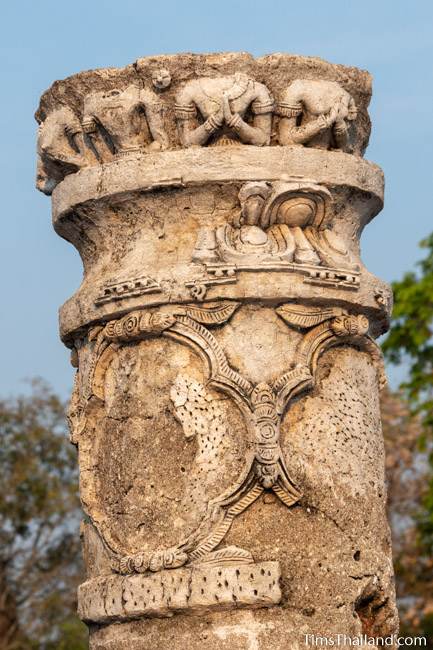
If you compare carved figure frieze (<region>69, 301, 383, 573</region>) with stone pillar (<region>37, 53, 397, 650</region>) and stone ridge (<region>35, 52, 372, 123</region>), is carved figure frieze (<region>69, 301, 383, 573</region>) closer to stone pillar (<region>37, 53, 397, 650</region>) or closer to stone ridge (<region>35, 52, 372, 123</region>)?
stone pillar (<region>37, 53, 397, 650</region>)

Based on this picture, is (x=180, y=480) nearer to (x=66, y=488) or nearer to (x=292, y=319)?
(x=292, y=319)

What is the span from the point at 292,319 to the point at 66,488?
19506mm

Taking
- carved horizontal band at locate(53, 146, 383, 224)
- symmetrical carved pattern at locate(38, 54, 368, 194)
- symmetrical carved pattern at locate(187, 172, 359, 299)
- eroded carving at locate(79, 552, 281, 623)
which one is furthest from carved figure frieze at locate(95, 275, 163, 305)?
eroded carving at locate(79, 552, 281, 623)

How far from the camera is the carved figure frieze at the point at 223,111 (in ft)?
20.2

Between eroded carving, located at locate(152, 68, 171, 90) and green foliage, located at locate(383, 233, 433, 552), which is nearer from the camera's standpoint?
eroded carving, located at locate(152, 68, 171, 90)

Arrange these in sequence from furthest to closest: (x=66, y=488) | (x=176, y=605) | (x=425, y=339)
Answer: (x=66, y=488) → (x=425, y=339) → (x=176, y=605)

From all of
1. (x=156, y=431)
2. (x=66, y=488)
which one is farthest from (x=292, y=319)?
(x=66, y=488)

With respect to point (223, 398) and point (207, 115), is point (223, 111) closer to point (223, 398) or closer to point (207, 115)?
point (207, 115)

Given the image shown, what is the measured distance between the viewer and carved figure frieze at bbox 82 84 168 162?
6281 millimetres

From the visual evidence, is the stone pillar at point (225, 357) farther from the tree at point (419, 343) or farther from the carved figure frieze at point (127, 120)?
the tree at point (419, 343)

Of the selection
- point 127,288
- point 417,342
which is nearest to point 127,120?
point 127,288

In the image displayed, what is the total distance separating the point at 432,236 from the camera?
68.3 feet

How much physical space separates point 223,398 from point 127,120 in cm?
122

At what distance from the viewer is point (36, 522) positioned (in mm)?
25391
